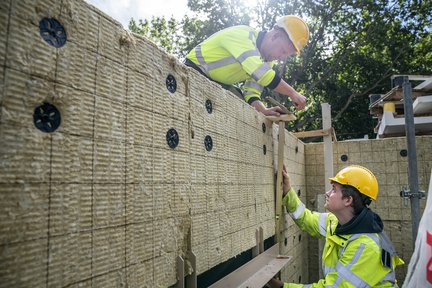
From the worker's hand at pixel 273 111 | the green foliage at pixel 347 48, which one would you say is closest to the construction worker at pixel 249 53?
the worker's hand at pixel 273 111

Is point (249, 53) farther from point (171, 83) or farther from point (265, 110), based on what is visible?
point (171, 83)

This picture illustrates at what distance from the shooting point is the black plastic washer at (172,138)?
1859 millimetres

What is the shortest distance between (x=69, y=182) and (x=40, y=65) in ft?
1.50

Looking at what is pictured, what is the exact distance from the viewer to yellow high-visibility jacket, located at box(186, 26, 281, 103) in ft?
9.66

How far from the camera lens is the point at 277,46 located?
3326 millimetres

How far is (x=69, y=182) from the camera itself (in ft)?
4.07

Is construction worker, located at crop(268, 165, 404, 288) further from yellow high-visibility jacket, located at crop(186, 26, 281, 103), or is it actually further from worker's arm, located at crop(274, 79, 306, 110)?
yellow high-visibility jacket, located at crop(186, 26, 281, 103)

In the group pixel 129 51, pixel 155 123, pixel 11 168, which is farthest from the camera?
pixel 155 123

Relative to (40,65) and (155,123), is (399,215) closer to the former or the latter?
(155,123)

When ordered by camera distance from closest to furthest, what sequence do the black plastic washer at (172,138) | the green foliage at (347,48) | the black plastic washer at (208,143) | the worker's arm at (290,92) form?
1. the black plastic washer at (172,138)
2. the black plastic washer at (208,143)
3. the worker's arm at (290,92)
4. the green foliage at (347,48)

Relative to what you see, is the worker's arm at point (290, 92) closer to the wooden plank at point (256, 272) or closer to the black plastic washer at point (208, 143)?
the black plastic washer at point (208, 143)

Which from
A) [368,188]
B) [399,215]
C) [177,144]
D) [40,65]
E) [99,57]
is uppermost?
[99,57]

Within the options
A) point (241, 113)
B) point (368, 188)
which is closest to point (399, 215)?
point (368, 188)

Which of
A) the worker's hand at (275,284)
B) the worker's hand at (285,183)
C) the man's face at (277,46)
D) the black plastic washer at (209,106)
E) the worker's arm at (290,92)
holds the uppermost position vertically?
the man's face at (277,46)
